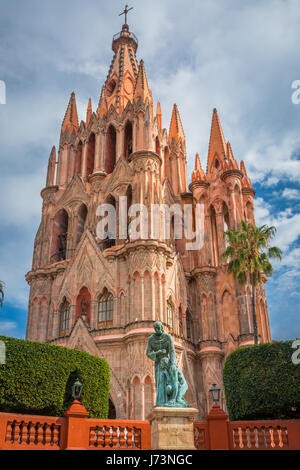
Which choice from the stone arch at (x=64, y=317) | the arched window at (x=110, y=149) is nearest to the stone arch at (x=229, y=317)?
the stone arch at (x=64, y=317)

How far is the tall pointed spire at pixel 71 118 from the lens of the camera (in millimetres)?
42812

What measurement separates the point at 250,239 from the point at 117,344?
408 inches

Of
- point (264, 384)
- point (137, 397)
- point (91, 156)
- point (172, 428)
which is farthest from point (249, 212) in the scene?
point (172, 428)

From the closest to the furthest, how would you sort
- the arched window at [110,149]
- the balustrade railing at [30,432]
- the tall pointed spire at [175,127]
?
the balustrade railing at [30,432], the arched window at [110,149], the tall pointed spire at [175,127]

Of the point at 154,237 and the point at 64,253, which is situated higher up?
the point at 64,253

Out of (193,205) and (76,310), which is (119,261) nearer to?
(76,310)

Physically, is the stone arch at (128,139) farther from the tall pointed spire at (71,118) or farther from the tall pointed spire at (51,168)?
the tall pointed spire at (51,168)

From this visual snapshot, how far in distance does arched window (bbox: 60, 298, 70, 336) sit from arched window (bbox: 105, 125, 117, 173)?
1151 centimetres

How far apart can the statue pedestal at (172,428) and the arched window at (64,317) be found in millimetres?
18877

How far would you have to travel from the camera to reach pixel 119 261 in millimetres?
31312

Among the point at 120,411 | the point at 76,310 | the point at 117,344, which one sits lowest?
the point at 120,411

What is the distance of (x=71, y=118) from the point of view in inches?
1714

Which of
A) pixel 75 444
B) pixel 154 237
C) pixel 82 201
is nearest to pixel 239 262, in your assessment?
pixel 154 237
